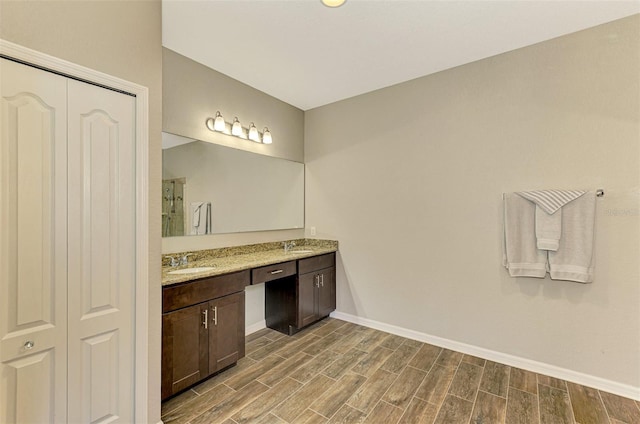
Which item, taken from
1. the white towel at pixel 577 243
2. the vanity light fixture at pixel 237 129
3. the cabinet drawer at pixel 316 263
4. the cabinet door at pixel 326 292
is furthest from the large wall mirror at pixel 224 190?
the white towel at pixel 577 243

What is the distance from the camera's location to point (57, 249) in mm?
1372

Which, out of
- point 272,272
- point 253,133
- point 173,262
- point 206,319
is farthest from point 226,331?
point 253,133

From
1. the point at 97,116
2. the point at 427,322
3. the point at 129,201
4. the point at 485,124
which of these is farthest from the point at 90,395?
the point at 485,124

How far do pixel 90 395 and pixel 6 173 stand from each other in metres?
1.15

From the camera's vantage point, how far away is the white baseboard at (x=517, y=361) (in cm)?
210

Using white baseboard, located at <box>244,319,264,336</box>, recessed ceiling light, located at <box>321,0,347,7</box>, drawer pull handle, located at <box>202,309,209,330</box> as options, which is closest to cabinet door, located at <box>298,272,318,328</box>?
white baseboard, located at <box>244,319,264,336</box>

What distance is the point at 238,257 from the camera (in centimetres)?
298

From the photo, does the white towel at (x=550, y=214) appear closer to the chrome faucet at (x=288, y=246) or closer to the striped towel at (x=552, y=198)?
the striped towel at (x=552, y=198)

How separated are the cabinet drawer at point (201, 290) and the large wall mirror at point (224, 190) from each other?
65cm

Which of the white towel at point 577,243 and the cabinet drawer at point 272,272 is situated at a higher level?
the white towel at point 577,243

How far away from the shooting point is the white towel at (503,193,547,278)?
234 cm

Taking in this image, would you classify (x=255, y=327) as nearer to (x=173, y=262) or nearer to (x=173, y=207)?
(x=173, y=262)

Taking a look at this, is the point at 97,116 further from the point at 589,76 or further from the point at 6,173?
the point at 589,76

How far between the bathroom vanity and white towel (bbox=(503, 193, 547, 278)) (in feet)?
6.08
